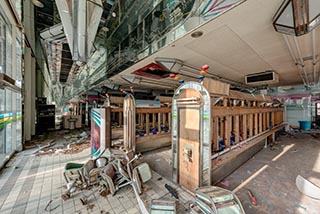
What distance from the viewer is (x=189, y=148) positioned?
7.68 ft

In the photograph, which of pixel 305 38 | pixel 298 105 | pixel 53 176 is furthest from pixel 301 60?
pixel 298 105

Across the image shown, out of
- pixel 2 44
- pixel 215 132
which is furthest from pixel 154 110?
pixel 2 44

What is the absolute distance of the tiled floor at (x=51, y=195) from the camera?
196 cm

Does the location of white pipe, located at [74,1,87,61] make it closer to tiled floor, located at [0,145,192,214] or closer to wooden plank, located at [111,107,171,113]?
wooden plank, located at [111,107,171,113]

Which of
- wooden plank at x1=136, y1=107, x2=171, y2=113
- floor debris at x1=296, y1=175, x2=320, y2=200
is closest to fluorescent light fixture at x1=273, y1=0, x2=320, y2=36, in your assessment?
floor debris at x1=296, y1=175, x2=320, y2=200

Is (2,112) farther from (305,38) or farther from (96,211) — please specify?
(305,38)

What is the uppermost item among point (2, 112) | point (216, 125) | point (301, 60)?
point (301, 60)

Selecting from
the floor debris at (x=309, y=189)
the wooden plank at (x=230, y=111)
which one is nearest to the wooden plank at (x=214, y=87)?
the wooden plank at (x=230, y=111)

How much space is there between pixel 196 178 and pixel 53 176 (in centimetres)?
288

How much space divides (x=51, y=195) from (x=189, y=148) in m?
2.37

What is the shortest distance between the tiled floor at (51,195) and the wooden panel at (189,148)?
229mm

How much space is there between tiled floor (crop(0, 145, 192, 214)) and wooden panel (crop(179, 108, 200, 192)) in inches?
9.0

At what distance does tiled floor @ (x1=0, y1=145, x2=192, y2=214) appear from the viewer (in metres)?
1.96

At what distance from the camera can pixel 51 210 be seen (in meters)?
1.93
